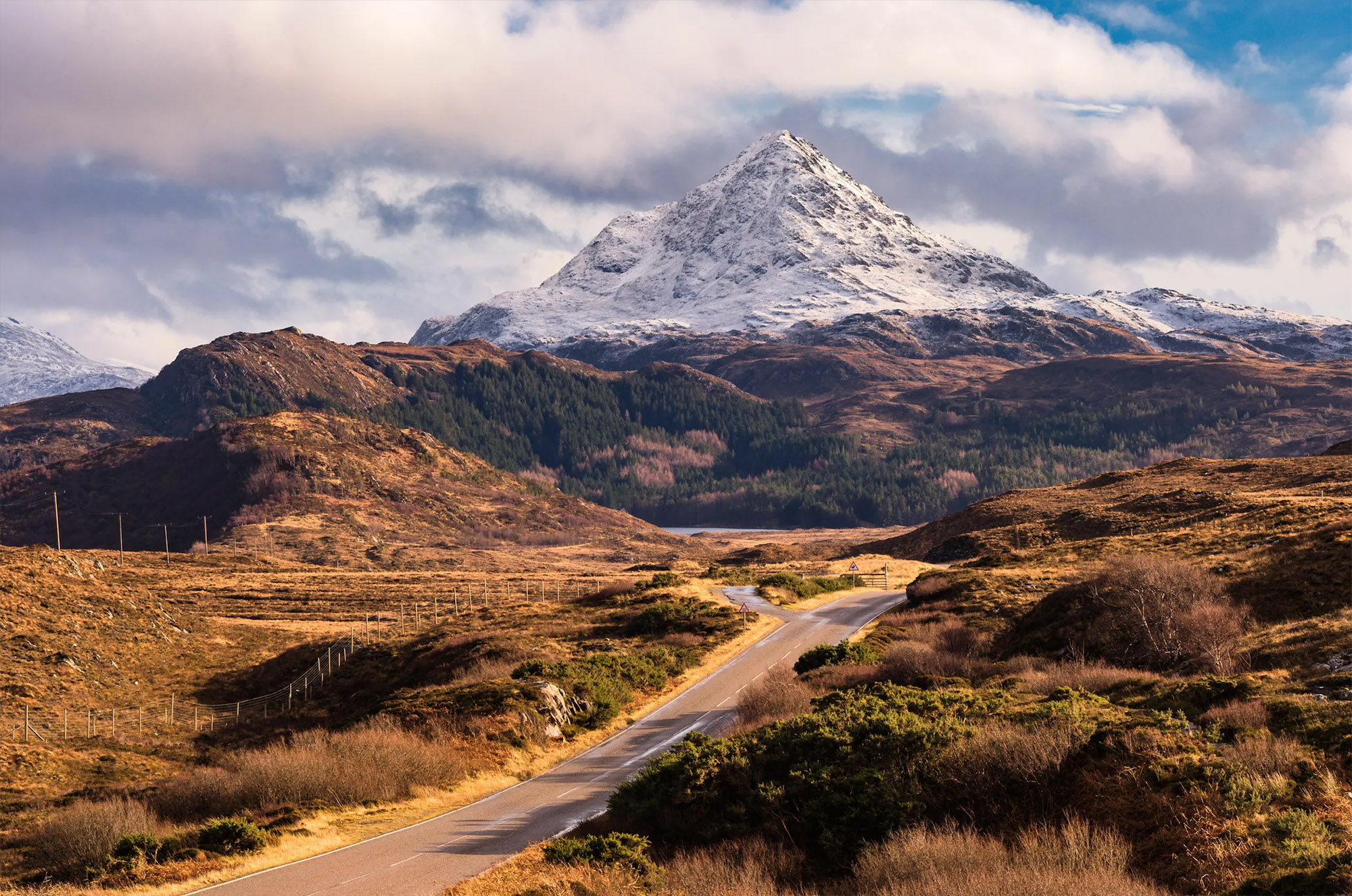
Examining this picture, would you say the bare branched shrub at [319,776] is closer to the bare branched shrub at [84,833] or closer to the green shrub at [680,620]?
the bare branched shrub at [84,833]

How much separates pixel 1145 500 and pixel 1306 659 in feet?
221

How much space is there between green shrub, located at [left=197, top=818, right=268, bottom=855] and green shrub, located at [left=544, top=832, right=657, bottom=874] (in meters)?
7.00

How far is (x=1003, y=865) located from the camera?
15.0 meters

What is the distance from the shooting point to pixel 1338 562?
3888 centimetres

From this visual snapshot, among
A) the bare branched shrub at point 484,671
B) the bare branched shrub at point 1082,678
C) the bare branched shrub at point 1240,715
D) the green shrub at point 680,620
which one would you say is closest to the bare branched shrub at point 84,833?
the bare branched shrub at point 484,671

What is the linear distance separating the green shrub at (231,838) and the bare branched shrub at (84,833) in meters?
2.79

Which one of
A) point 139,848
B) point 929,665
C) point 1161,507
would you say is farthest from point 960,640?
point 1161,507

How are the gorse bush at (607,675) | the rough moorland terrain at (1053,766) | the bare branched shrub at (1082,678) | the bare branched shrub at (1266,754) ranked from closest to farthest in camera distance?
the rough moorland terrain at (1053,766) < the bare branched shrub at (1266,754) < the bare branched shrub at (1082,678) < the gorse bush at (607,675)

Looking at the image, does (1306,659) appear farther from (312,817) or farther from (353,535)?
(353,535)

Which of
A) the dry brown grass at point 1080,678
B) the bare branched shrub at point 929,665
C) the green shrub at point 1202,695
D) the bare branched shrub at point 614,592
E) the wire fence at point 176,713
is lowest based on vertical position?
the wire fence at point 176,713

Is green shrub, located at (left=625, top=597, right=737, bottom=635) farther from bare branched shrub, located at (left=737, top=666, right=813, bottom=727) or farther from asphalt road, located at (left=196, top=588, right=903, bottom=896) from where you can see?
bare branched shrub, located at (left=737, top=666, right=813, bottom=727)

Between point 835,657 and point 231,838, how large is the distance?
78.5 feet

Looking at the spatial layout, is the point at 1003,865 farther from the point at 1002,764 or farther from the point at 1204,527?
the point at 1204,527

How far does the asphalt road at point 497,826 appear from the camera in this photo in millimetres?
21844
